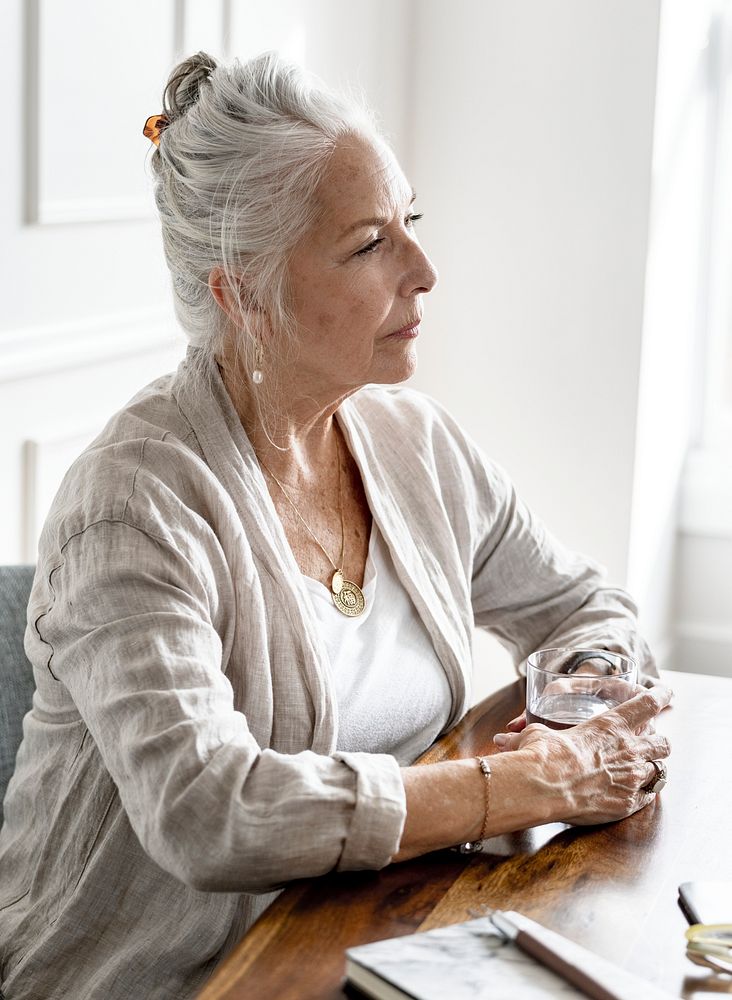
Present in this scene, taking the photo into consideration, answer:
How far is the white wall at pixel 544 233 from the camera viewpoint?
2762mm

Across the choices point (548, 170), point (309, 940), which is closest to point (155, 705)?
point (309, 940)

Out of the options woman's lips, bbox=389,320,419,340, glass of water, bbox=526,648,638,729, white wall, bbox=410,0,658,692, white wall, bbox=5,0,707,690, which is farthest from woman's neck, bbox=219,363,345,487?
white wall, bbox=410,0,658,692

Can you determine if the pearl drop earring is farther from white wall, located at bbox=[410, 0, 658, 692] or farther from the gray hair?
white wall, located at bbox=[410, 0, 658, 692]

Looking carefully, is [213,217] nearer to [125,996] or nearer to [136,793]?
[136,793]

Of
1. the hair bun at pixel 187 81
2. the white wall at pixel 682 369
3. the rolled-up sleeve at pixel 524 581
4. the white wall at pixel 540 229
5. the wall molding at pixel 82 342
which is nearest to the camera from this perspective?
the hair bun at pixel 187 81

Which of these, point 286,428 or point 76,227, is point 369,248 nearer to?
point 286,428

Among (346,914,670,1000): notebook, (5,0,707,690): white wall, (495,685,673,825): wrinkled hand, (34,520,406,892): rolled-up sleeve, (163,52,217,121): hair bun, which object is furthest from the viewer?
(5,0,707,690): white wall

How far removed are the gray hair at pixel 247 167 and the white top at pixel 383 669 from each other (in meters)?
0.31

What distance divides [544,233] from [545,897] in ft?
6.71

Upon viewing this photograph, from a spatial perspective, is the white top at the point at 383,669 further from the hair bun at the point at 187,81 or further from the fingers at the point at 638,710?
the hair bun at the point at 187,81

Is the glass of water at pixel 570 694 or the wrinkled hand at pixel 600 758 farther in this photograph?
the glass of water at pixel 570 694

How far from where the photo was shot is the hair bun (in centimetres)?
146

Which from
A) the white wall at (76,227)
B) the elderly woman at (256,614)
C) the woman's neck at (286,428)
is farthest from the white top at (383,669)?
the white wall at (76,227)

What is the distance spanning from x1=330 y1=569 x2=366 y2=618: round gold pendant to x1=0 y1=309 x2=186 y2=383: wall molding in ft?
1.87
